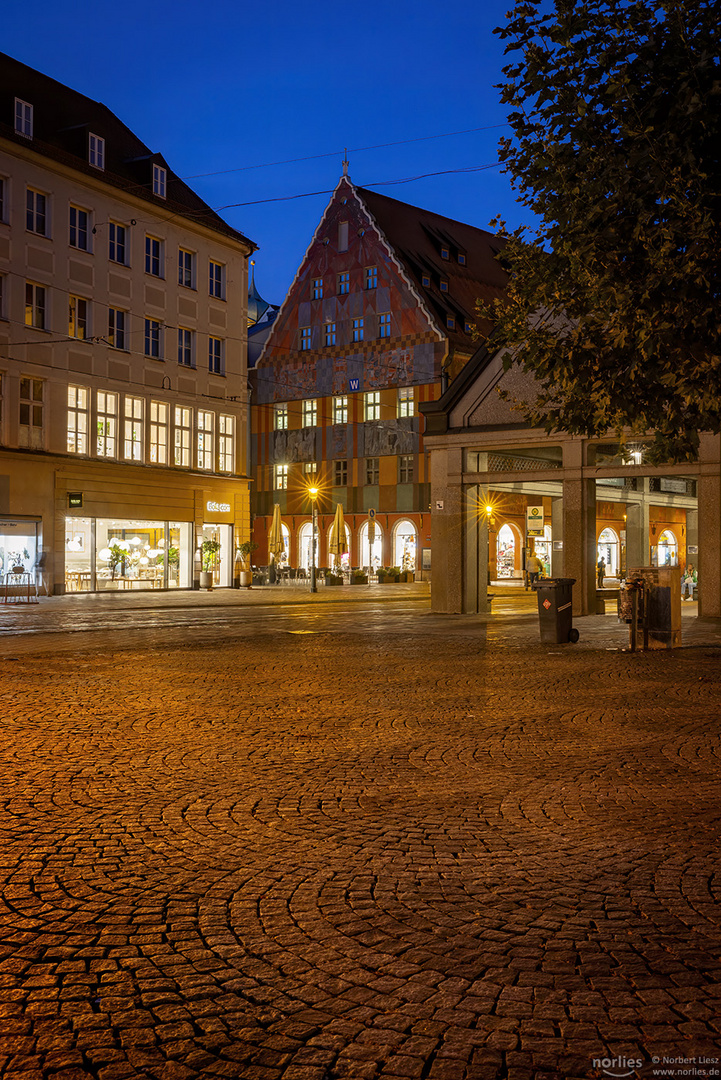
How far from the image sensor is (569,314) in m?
11.1

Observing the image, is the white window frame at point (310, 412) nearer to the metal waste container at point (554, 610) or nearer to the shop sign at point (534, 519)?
the shop sign at point (534, 519)

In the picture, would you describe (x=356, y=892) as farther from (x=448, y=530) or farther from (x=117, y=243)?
(x=117, y=243)

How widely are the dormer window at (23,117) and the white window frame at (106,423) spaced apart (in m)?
9.56

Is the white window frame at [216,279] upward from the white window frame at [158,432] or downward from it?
upward

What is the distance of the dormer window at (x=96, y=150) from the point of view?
38688 mm

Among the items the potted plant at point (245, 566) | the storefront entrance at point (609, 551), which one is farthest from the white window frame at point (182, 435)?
the storefront entrance at point (609, 551)

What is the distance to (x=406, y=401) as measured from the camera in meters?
58.3

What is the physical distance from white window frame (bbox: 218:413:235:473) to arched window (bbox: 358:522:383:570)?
14308 mm

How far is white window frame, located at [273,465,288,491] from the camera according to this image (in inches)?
2537

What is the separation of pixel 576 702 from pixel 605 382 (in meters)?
3.41

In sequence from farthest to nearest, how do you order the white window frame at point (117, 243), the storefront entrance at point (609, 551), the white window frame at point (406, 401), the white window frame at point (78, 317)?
the white window frame at point (406, 401), the storefront entrance at point (609, 551), the white window frame at point (117, 243), the white window frame at point (78, 317)

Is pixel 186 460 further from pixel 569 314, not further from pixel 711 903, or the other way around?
pixel 711 903

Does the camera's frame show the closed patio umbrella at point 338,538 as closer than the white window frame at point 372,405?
Yes

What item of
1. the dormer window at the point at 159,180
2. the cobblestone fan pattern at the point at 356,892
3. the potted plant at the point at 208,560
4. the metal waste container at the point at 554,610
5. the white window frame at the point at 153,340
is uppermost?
the dormer window at the point at 159,180
